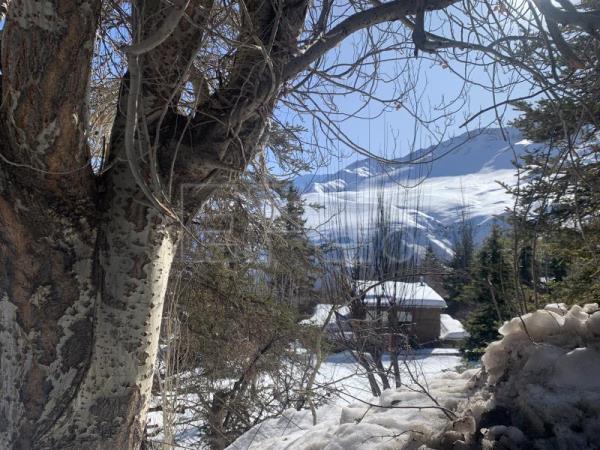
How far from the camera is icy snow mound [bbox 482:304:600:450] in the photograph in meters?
2.03

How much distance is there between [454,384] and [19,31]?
2895 mm

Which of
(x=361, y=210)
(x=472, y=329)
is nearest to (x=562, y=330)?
(x=361, y=210)

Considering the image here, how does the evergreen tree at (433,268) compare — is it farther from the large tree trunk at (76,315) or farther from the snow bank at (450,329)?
the snow bank at (450,329)

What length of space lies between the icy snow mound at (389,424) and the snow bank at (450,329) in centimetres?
1549

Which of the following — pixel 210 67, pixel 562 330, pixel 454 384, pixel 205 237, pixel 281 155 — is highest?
pixel 210 67

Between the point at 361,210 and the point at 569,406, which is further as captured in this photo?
the point at 361,210

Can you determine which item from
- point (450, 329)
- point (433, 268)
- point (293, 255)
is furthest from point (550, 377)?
point (450, 329)

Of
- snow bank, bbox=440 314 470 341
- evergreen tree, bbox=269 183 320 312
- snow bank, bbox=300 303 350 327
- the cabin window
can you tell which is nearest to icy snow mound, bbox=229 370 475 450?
evergreen tree, bbox=269 183 320 312

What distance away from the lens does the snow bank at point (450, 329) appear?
18.2 m

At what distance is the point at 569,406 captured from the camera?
208 centimetres

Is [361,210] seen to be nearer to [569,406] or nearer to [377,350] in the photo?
[377,350]

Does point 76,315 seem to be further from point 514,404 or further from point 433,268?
point 433,268

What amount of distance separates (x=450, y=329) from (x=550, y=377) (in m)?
18.6

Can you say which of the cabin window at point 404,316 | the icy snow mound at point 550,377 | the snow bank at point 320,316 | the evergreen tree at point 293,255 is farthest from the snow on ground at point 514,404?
the cabin window at point 404,316
